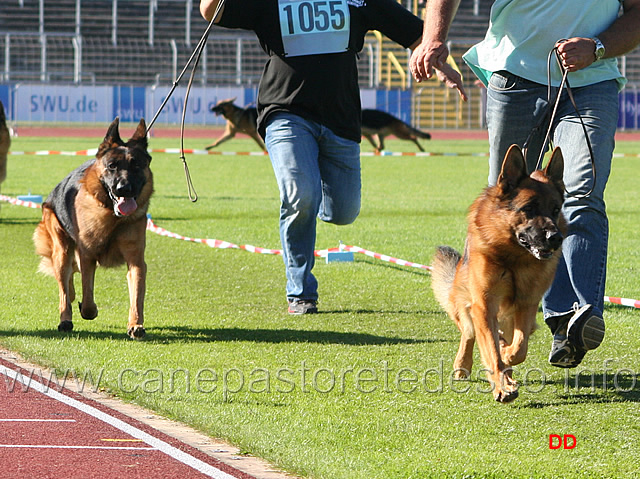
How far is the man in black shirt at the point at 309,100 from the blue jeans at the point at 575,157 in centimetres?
197

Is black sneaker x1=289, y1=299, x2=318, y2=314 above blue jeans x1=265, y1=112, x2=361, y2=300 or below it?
below

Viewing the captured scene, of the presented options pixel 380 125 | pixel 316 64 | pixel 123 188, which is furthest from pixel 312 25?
pixel 380 125

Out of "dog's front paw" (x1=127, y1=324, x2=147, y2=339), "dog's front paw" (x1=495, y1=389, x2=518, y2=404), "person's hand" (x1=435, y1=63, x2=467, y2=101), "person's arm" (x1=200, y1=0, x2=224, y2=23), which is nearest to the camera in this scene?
"dog's front paw" (x1=495, y1=389, x2=518, y2=404)

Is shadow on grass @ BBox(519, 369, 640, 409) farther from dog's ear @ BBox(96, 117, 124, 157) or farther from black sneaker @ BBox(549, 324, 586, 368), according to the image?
dog's ear @ BBox(96, 117, 124, 157)

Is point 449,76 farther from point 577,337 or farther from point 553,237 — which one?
point 577,337

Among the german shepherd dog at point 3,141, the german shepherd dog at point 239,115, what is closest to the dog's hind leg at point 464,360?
the german shepherd dog at point 3,141

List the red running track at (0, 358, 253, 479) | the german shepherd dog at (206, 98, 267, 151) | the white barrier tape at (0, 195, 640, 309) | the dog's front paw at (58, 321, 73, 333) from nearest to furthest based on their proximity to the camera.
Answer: the red running track at (0, 358, 253, 479), the dog's front paw at (58, 321, 73, 333), the white barrier tape at (0, 195, 640, 309), the german shepherd dog at (206, 98, 267, 151)

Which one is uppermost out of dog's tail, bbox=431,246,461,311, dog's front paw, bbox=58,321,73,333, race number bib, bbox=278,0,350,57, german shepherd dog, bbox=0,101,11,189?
race number bib, bbox=278,0,350,57

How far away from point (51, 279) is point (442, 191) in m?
9.93

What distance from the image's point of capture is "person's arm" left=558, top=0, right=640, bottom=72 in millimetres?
4660

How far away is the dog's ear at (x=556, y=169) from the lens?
459 centimetres

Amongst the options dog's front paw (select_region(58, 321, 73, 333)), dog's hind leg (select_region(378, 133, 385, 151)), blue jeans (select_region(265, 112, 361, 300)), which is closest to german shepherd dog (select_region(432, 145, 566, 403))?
blue jeans (select_region(265, 112, 361, 300))

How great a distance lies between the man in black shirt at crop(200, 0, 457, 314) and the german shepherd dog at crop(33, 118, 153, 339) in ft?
3.24

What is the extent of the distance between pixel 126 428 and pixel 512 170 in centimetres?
201
